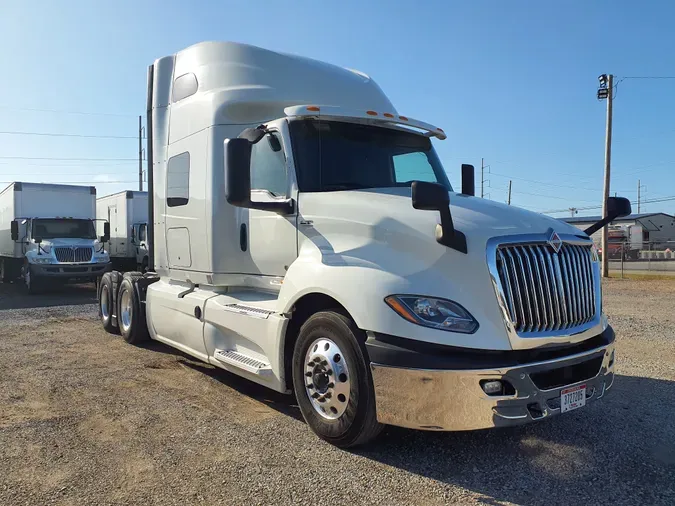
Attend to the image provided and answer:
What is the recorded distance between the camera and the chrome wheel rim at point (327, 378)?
3973 millimetres

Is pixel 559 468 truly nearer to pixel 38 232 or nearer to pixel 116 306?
pixel 116 306

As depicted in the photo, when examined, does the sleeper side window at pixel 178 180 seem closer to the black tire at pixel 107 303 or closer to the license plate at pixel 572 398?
the black tire at pixel 107 303

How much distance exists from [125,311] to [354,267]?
5478 millimetres

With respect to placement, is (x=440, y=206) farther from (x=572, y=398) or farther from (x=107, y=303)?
(x=107, y=303)

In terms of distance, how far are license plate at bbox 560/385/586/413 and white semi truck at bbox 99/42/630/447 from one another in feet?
0.04

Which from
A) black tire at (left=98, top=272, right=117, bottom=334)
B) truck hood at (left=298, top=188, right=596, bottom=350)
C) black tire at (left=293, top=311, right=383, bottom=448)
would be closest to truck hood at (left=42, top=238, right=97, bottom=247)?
black tire at (left=98, top=272, right=117, bottom=334)

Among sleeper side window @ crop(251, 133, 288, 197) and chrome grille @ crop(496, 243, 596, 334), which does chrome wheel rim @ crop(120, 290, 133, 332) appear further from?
chrome grille @ crop(496, 243, 596, 334)

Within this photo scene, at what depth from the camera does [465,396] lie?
342 centimetres

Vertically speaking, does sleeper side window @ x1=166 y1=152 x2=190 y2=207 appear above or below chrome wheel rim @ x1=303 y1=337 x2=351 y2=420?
above

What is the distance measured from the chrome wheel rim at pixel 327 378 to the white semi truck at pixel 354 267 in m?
0.01

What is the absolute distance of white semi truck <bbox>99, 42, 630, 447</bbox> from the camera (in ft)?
11.6

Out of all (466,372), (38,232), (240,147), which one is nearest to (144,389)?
(240,147)

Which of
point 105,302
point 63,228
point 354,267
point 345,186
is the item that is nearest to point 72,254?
point 63,228

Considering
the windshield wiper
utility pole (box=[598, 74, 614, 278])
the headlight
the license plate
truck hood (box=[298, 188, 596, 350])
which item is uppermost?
utility pole (box=[598, 74, 614, 278])
